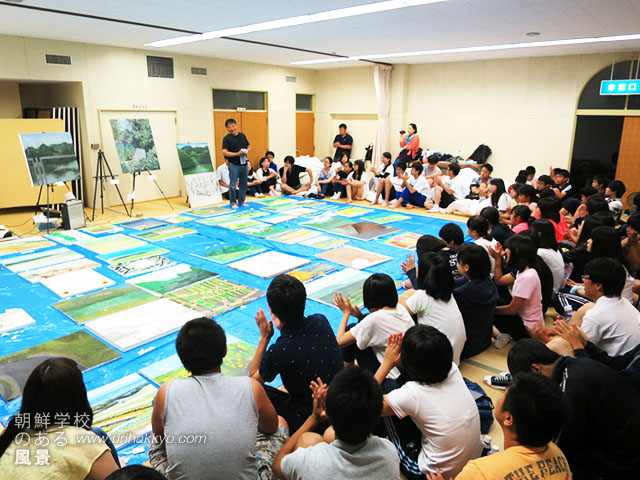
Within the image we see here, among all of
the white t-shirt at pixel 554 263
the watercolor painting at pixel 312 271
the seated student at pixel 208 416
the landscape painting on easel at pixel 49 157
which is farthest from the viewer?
the landscape painting on easel at pixel 49 157

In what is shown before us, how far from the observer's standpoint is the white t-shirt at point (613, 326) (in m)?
2.47

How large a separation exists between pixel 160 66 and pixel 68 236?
4145mm

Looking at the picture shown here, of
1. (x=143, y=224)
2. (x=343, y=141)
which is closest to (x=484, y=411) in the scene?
(x=143, y=224)

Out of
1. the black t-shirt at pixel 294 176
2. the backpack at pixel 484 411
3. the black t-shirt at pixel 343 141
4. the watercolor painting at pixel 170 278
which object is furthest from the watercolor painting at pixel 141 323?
the black t-shirt at pixel 343 141

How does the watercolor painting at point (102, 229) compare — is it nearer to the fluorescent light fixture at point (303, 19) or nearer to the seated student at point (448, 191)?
the fluorescent light fixture at point (303, 19)

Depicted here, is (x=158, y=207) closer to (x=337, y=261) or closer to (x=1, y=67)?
(x=1, y=67)

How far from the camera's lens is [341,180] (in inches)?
361

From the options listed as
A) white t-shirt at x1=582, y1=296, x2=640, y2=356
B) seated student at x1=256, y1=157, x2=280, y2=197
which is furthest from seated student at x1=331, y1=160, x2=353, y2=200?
white t-shirt at x1=582, y1=296, x2=640, y2=356

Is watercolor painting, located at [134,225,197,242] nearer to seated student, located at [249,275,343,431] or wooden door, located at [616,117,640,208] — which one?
seated student, located at [249,275,343,431]

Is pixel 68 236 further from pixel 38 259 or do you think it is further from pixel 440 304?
pixel 440 304

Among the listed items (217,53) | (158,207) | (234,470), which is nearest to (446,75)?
(217,53)

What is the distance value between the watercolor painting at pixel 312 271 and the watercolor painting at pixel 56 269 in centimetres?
226

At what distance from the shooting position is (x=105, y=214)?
8.02 meters

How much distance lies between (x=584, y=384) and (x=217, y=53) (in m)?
8.95
